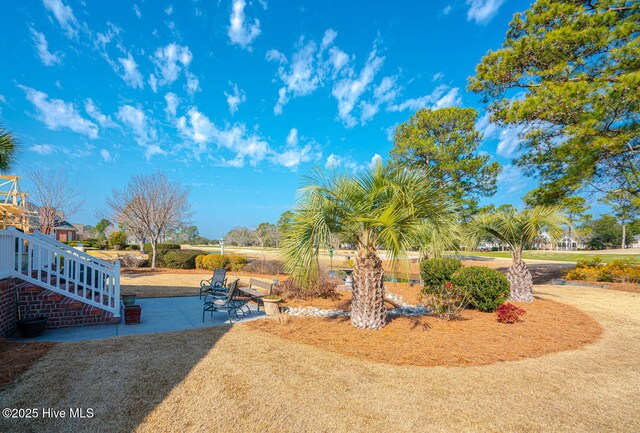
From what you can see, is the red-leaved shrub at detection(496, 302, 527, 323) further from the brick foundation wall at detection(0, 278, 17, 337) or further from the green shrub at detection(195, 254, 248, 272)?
the green shrub at detection(195, 254, 248, 272)

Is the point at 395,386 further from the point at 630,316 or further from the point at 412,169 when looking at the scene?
the point at 630,316

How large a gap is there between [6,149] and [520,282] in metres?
15.6

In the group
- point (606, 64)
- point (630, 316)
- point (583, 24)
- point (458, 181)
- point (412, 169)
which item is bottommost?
point (630, 316)

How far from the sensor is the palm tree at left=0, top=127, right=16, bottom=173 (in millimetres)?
6637

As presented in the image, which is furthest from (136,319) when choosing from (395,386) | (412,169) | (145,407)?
(412,169)

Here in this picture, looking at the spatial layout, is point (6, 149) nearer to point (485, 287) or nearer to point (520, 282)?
point (485, 287)

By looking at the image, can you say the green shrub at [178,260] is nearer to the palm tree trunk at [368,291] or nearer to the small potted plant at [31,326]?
the small potted plant at [31,326]

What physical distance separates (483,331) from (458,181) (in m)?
18.1

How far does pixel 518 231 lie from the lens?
33.7ft

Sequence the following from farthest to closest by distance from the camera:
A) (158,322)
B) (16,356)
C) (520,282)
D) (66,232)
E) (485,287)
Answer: (66,232) < (520,282) < (485,287) < (158,322) < (16,356)

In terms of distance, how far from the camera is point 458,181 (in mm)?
22609

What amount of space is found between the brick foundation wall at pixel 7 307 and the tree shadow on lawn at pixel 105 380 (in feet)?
4.30

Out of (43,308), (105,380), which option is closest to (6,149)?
(43,308)

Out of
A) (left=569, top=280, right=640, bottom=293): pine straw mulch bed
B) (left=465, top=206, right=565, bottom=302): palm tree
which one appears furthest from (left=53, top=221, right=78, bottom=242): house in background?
(left=569, top=280, right=640, bottom=293): pine straw mulch bed
